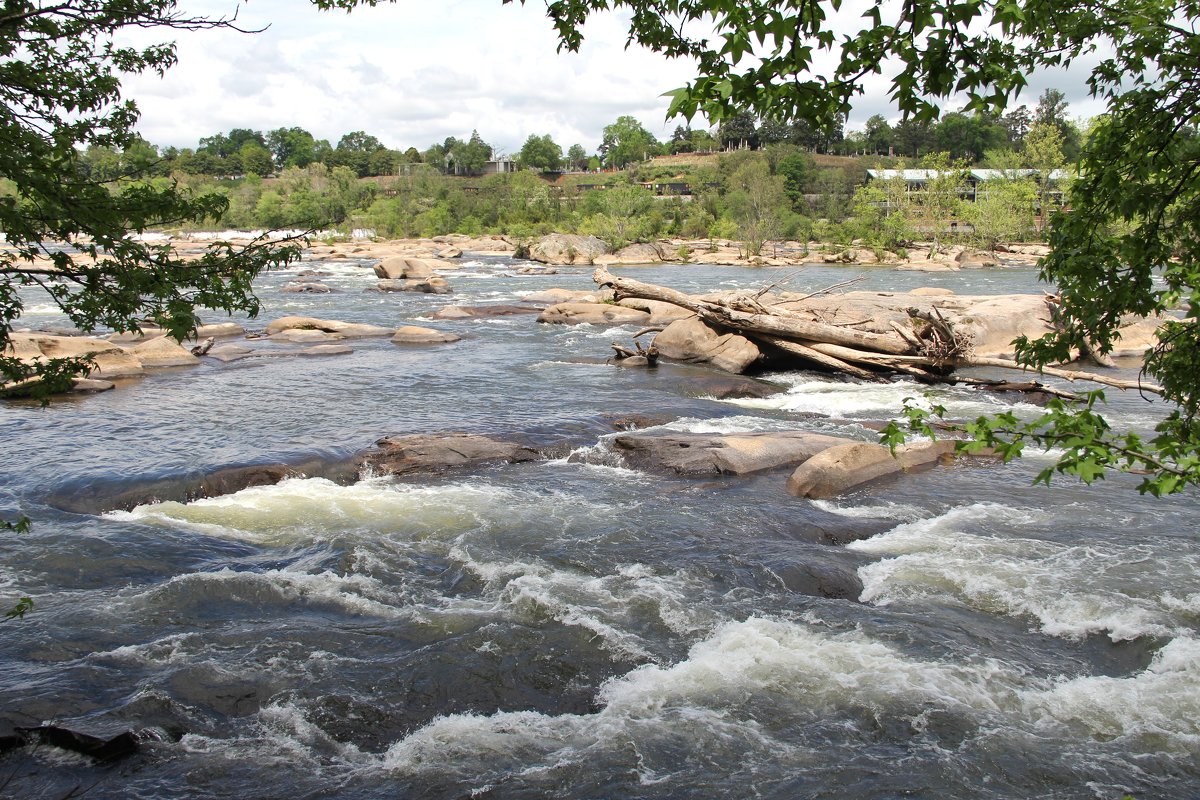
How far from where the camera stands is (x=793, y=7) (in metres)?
3.26

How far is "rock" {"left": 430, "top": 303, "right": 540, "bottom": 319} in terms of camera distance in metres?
29.4

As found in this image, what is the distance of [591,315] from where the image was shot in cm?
2856

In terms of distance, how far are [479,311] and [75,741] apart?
82.1 ft

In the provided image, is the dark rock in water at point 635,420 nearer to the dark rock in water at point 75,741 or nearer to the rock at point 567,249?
the dark rock in water at point 75,741

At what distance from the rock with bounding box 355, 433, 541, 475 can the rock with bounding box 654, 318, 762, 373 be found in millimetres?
7539

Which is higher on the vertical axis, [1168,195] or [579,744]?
[1168,195]

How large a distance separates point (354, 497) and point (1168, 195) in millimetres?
9340

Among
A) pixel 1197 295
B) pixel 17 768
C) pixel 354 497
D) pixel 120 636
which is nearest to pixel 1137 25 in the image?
pixel 1197 295

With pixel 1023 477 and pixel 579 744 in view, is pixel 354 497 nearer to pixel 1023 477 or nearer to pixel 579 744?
pixel 579 744

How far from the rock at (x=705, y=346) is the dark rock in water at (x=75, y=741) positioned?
49.6 feet

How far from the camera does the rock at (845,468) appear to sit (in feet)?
37.8

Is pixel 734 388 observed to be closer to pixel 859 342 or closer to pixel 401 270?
pixel 859 342

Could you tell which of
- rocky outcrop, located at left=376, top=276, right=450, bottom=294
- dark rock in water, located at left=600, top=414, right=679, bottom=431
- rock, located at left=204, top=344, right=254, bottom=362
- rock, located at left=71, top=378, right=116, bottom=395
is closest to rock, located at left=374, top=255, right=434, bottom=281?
rocky outcrop, located at left=376, top=276, right=450, bottom=294

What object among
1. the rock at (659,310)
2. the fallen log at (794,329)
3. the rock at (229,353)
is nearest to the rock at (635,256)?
the rock at (659,310)
